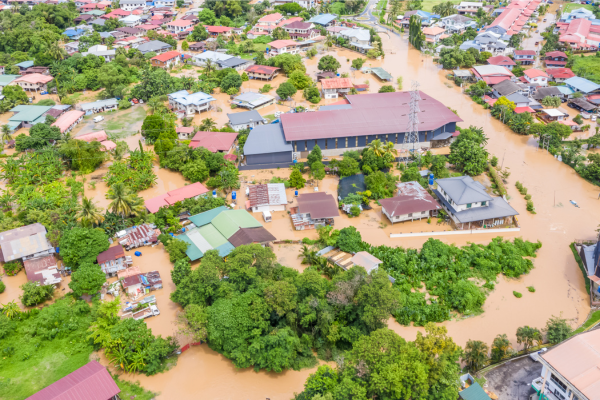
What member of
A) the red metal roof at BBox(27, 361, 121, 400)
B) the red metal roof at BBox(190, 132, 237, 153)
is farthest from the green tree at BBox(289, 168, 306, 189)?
the red metal roof at BBox(27, 361, 121, 400)


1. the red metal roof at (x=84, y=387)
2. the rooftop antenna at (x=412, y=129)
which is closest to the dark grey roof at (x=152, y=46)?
the rooftop antenna at (x=412, y=129)

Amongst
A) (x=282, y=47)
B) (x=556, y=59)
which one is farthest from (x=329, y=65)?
(x=556, y=59)

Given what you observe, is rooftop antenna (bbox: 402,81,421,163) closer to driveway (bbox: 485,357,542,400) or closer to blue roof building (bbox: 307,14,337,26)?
driveway (bbox: 485,357,542,400)

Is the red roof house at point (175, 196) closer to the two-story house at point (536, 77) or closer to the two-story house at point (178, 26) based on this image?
the two-story house at point (536, 77)

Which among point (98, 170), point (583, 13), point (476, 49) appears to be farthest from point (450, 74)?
point (98, 170)

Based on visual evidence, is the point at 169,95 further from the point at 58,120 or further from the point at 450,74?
the point at 450,74
